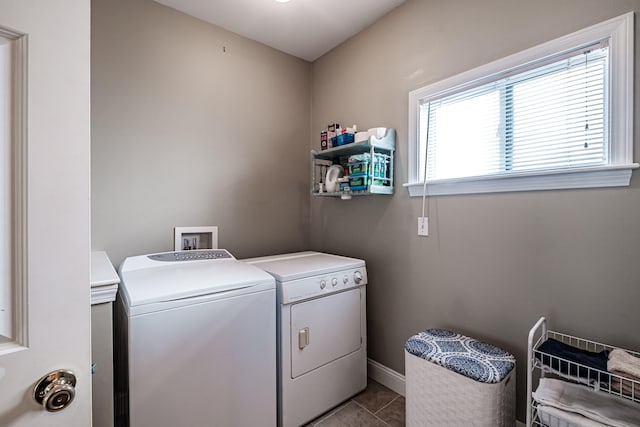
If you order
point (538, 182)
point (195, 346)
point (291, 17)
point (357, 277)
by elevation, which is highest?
point (291, 17)

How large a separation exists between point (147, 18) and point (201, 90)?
20.3 inches

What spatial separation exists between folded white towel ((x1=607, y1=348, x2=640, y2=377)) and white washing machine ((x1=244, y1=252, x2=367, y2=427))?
1.21 metres

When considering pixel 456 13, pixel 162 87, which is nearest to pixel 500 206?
pixel 456 13

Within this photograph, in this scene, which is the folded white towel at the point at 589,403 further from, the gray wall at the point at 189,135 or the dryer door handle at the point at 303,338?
the gray wall at the point at 189,135

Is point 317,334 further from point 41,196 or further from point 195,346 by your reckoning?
point 41,196

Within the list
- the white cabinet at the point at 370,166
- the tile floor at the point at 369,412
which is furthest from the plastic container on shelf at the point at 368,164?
the tile floor at the point at 369,412

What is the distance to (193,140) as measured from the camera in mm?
2107

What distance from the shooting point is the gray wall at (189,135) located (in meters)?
1.81

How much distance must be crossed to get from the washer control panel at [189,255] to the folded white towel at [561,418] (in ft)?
5.76

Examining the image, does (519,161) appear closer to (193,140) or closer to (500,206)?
(500,206)

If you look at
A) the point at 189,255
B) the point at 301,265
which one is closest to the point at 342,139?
the point at 301,265

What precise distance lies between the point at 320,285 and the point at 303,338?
308 millimetres

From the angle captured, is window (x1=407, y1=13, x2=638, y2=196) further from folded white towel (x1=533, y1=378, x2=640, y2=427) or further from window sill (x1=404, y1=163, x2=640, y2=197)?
folded white towel (x1=533, y1=378, x2=640, y2=427)

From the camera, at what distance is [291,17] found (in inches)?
82.7
